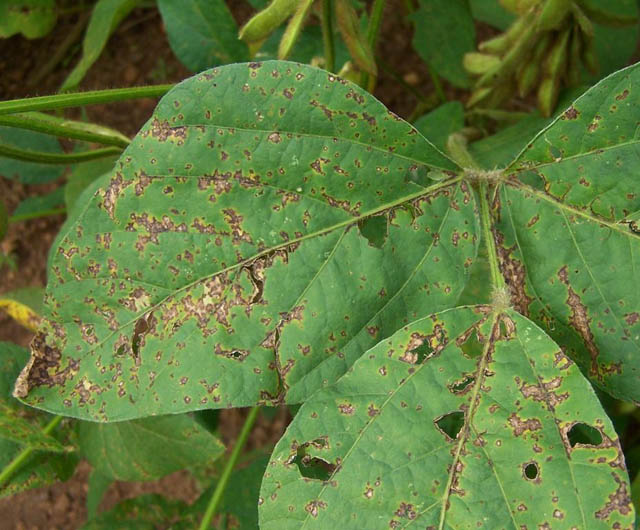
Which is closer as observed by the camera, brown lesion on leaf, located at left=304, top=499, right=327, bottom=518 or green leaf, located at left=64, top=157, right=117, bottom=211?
brown lesion on leaf, located at left=304, top=499, right=327, bottom=518

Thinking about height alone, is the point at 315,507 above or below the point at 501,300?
below

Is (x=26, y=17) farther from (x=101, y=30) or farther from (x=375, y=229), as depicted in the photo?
(x=375, y=229)

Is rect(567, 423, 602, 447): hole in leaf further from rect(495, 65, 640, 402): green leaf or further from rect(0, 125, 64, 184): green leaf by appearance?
rect(0, 125, 64, 184): green leaf

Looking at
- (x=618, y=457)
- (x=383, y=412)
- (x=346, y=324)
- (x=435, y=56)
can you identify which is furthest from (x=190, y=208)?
(x=435, y=56)

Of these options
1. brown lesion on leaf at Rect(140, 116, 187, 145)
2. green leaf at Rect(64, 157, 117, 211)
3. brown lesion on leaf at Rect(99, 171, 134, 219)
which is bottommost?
brown lesion on leaf at Rect(99, 171, 134, 219)

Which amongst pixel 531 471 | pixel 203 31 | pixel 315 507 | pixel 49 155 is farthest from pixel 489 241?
pixel 203 31

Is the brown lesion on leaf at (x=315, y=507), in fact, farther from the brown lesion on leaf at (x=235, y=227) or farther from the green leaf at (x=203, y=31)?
the green leaf at (x=203, y=31)

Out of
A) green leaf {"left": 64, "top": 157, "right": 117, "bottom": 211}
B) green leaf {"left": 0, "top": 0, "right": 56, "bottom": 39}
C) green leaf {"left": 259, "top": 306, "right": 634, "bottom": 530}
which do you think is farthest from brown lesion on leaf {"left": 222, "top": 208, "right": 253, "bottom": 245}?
green leaf {"left": 0, "top": 0, "right": 56, "bottom": 39}
